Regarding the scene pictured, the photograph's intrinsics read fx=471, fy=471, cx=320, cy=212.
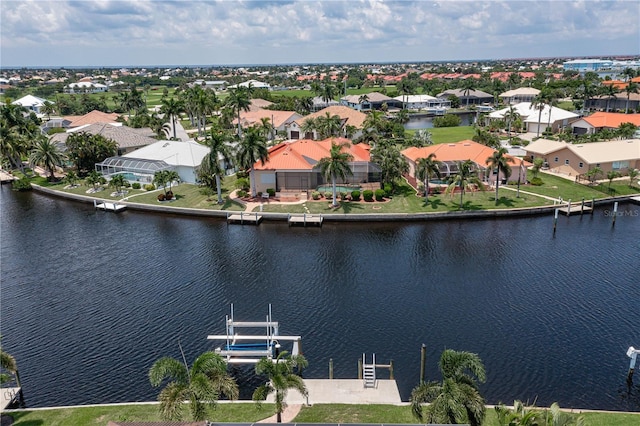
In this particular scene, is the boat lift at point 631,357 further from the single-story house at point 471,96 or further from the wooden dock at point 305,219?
the single-story house at point 471,96

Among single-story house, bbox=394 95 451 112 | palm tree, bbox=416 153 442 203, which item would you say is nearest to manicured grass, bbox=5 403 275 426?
palm tree, bbox=416 153 442 203

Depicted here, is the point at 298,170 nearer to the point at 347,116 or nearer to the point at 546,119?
the point at 347,116

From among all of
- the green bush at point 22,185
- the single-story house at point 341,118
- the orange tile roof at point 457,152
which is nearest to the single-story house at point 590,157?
the orange tile roof at point 457,152

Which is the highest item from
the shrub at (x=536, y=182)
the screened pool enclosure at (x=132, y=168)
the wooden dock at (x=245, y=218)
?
the screened pool enclosure at (x=132, y=168)

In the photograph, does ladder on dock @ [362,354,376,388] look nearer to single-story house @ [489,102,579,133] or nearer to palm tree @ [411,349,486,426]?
palm tree @ [411,349,486,426]

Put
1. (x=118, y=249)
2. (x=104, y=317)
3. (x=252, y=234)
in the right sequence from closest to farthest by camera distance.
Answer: (x=104, y=317) < (x=118, y=249) < (x=252, y=234)

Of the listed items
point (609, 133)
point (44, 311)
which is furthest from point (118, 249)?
point (609, 133)

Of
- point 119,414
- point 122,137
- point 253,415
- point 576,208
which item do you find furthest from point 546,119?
point 119,414

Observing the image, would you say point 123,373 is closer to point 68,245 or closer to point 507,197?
point 68,245
